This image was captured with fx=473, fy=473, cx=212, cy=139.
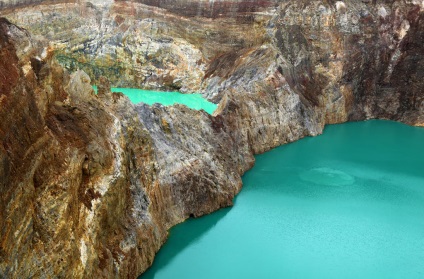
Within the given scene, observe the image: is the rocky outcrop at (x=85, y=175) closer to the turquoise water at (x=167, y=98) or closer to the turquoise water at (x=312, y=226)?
the turquoise water at (x=312, y=226)

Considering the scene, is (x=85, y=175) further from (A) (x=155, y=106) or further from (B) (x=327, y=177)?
(B) (x=327, y=177)

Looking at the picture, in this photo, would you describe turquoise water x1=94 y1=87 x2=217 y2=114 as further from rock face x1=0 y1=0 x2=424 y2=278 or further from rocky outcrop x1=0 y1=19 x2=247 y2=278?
rocky outcrop x1=0 y1=19 x2=247 y2=278

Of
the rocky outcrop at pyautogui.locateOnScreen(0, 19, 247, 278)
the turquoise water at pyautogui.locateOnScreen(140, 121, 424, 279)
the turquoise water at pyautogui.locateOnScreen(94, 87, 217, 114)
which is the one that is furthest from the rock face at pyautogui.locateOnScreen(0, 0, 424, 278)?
the turquoise water at pyautogui.locateOnScreen(94, 87, 217, 114)

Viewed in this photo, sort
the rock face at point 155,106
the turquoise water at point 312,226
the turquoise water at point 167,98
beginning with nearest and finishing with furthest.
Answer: the rock face at point 155,106 < the turquoise water at point 312,226 < the turquoise water at point 167,98

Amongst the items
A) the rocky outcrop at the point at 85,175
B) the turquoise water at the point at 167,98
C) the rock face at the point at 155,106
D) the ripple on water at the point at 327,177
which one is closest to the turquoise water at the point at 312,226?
the ripple on water at the point at 327,177

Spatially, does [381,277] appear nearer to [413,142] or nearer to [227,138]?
[227,138]
